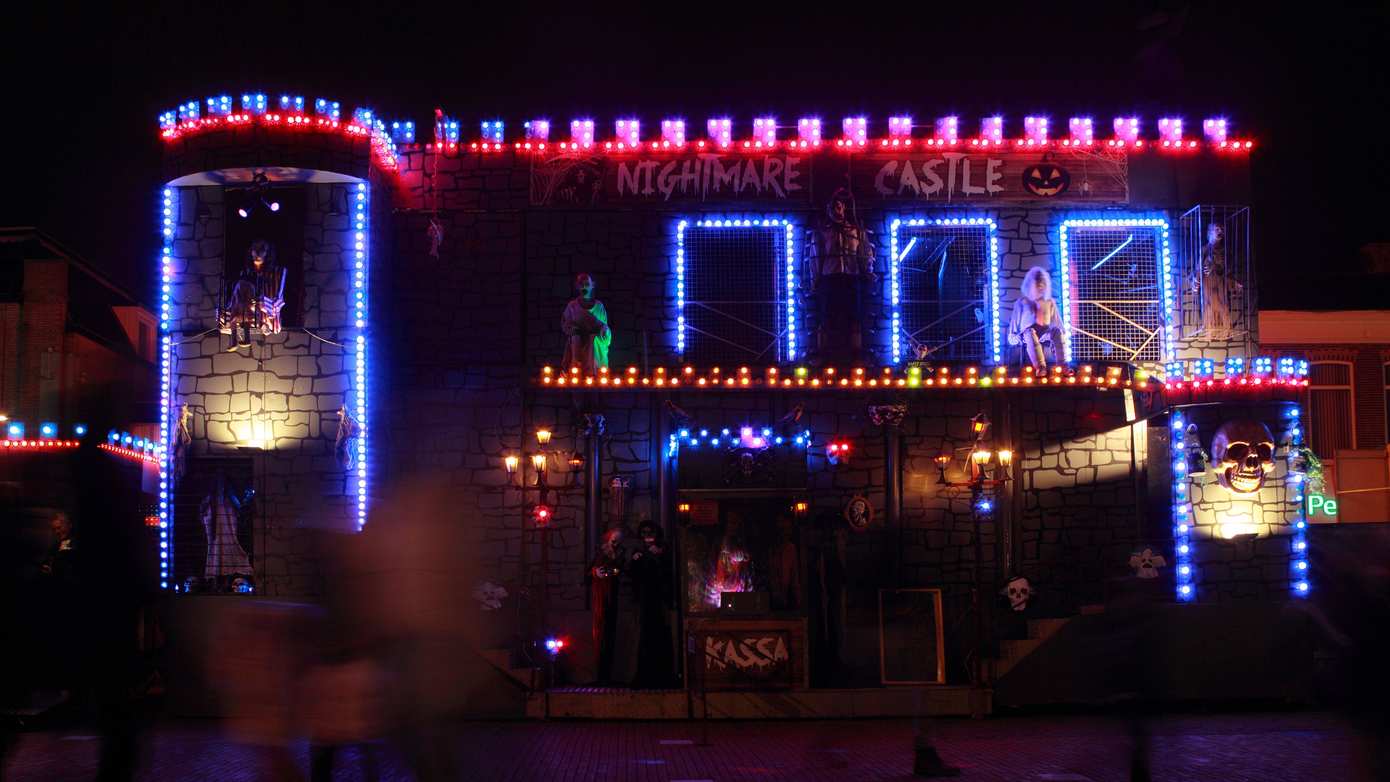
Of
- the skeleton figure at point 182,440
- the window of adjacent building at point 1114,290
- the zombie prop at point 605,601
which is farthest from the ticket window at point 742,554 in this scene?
the skeleton figure at point 182,440

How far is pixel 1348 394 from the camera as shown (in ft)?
72.9

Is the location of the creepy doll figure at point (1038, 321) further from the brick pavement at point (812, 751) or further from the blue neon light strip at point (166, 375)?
the blue neon light strip at point (166, 375)

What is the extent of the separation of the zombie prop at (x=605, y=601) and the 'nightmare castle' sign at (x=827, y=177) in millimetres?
5686

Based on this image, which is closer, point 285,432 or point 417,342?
point 285,432

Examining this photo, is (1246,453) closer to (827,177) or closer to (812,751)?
(827,177)

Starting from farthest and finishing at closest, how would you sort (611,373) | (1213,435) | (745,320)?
(745,320) → (1213,435) → (611,373)

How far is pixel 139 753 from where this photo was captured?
12211mm

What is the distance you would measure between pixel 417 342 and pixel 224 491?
11.8 ft

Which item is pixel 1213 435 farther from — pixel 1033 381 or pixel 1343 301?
pixel 1343 301

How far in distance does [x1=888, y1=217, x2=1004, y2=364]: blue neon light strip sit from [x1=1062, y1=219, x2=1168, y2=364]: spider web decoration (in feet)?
3.73

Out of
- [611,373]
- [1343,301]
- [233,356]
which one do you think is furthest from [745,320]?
[1343,301]

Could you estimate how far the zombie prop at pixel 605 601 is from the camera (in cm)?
1631

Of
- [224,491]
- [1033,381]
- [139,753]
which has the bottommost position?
[139,753]

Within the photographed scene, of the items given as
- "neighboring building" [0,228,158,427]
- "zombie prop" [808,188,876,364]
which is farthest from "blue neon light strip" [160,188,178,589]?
"zombie prop" [808,188,876,364]
